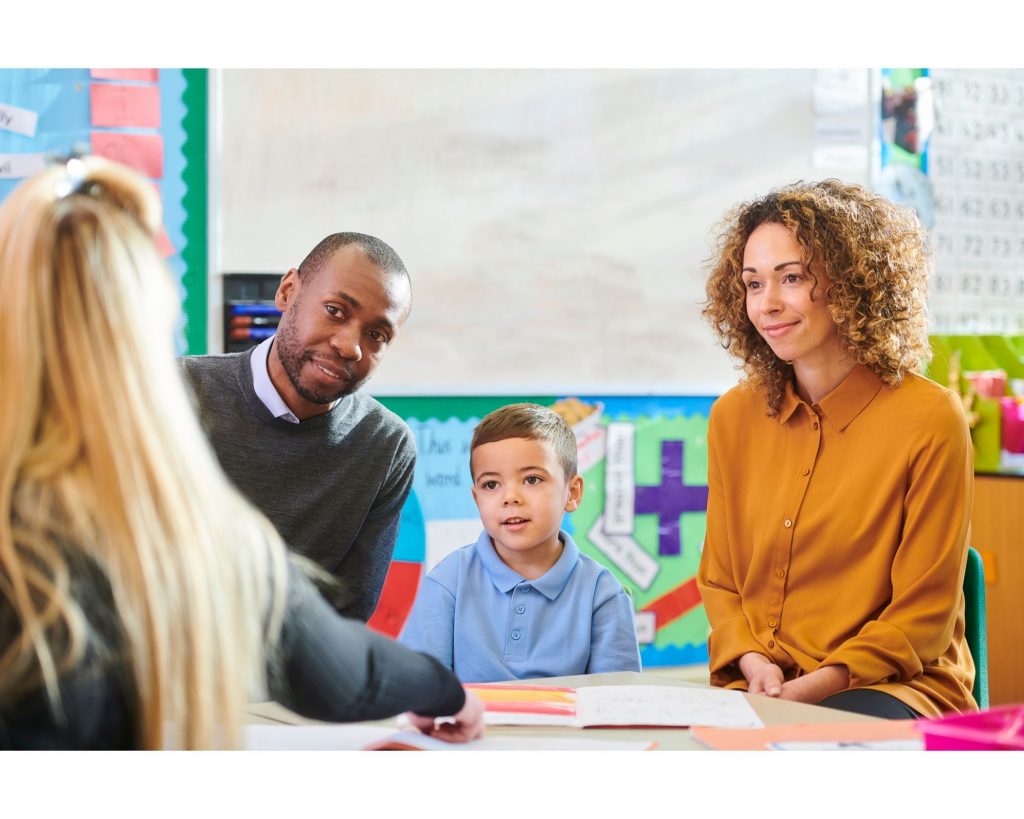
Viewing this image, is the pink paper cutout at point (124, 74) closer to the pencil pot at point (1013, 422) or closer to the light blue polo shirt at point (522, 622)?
the light blue polo shirt at point (522, 622)

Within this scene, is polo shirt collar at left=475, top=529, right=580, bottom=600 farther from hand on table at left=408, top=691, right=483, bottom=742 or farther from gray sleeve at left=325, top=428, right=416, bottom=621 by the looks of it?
hand on table at left=408, top=691, right=483, bottom=742

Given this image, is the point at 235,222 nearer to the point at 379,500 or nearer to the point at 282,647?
the point at 379,500

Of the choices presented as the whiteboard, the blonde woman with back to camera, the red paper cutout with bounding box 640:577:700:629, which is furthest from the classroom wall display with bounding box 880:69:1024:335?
the blonde woman with back to camera

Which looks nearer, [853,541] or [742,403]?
[853,541]

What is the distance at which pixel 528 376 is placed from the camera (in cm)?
257

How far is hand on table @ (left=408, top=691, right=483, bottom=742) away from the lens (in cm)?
99

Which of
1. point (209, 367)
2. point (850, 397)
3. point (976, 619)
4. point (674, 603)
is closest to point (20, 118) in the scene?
point (209, 367)

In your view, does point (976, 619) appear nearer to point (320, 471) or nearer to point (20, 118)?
point (320, 471)

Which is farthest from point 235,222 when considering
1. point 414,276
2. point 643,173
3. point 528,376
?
point 643,173

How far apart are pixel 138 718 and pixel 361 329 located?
730 mm

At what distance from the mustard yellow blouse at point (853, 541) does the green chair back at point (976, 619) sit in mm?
13

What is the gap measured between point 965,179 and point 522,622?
225 cm

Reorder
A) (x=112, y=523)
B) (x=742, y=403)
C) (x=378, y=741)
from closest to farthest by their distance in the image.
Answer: (x=112, y=523)
(x=378, y=741)
(x=742, y=403)

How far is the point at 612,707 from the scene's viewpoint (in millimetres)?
1111
